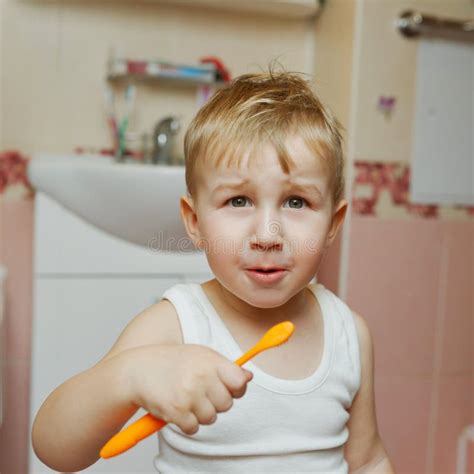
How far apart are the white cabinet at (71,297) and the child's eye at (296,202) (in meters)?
0.55

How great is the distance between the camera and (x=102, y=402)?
1.50 ft

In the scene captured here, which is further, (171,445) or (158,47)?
(158,47)

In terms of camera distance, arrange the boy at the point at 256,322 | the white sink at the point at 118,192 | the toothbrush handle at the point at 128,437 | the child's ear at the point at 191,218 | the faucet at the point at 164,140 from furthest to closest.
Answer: the faucet at the point at 164,140 < the white sink at the point at 118,192 < the child's ear at the point at 191,218 < the boy at the point at 256,322 < the toothbrush handle at the point at 128,437

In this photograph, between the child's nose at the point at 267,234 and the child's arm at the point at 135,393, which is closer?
the child's arm at the point at 135,393

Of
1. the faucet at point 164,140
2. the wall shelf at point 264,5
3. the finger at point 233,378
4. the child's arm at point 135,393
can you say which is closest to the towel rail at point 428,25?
the wall shelf at point 264,5

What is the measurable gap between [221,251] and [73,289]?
21.6 inches

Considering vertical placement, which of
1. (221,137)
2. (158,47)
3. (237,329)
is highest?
(158,47)

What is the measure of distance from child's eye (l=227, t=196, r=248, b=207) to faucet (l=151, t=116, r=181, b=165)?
2.35 ft

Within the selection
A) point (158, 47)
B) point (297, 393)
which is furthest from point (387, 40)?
point (297, 393)

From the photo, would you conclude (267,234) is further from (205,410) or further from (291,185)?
(205,410)

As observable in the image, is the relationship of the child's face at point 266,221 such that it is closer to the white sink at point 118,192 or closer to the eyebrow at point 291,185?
the eyebrow at point 291,185

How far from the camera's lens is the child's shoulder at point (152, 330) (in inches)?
21.7

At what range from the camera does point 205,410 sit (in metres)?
0.39

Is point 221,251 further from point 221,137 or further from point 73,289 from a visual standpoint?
point 73,289
